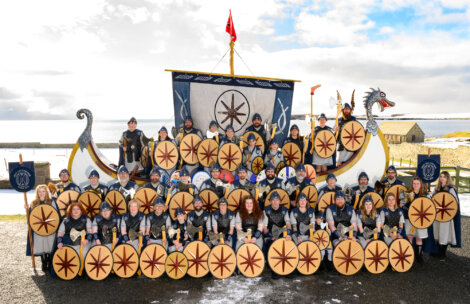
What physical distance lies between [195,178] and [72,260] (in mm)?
3268

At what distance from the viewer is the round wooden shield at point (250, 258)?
20.1 feet

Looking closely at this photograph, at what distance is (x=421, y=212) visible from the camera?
6.83 m

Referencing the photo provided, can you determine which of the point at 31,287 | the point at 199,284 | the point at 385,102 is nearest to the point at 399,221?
the point at 385,102

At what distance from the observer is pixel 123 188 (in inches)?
288

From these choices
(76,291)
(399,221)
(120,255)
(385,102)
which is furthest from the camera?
(385,102)

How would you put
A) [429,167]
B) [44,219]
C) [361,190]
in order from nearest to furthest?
1. [44,219]
2. [361,190]
3. [429,167]

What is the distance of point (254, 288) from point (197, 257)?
4.11 ft

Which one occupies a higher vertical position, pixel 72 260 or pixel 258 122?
pixel 258 122

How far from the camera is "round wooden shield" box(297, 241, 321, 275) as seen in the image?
621 cm

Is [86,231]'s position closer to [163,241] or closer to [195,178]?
[163,241]

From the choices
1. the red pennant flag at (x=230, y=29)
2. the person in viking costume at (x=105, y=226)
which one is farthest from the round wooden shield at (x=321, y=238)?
the red pennant flag at (x=230, y=29)

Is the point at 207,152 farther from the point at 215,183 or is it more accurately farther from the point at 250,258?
the point at 250,258

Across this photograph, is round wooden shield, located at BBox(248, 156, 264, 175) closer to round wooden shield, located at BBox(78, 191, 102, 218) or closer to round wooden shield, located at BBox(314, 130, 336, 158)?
round wooden shield, located at BBox(314, 130, 336, 158)

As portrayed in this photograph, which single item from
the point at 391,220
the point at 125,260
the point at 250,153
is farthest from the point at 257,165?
the point at 125,260
